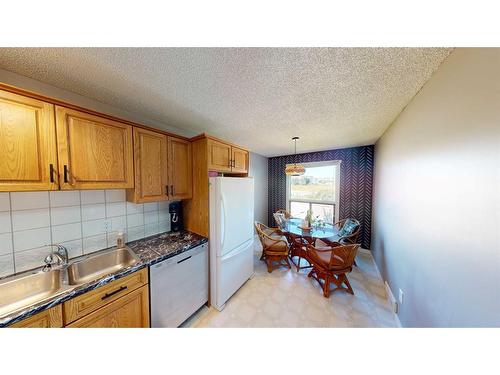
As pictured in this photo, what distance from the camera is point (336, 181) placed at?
347 centimetres

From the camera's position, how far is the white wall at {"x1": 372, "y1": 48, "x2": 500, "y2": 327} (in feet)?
2.18

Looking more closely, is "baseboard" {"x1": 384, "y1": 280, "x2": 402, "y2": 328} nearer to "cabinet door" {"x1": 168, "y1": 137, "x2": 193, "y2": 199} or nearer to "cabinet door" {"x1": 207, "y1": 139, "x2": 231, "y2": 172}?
"cabinet door" {"x1": 207, "y1": 139, "x2": 231, "y2": 172}

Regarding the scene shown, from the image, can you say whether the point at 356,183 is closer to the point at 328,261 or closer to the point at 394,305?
the point at 328,261

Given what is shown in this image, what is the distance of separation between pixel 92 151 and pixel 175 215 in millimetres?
1033

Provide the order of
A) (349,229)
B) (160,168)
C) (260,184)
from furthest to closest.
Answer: (260,184), (349,229), (160,168)

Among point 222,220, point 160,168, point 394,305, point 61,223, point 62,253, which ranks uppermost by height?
point 160,168

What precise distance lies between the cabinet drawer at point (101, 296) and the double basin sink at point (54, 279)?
0.36 ft

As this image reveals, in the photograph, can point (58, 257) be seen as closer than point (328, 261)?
Yes

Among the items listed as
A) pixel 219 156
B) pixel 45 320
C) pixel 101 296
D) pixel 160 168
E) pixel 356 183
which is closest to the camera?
pixel 45 320

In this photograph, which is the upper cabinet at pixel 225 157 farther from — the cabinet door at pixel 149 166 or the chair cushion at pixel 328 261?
the chair cushion at pixel 328 261

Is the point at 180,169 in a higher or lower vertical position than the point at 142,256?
higher

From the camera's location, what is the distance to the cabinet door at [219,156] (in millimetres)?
1766

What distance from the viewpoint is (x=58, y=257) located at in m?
1.17

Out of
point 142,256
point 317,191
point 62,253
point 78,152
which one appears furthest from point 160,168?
point 317,191
